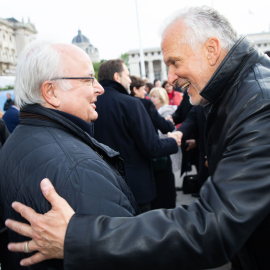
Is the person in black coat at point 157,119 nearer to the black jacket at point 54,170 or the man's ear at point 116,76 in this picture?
the man's ear at point 116,76

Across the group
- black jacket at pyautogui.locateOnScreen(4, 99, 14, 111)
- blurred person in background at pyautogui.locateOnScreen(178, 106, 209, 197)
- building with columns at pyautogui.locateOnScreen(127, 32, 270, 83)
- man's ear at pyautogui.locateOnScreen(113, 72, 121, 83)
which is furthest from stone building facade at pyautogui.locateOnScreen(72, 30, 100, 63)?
man's ear at pyautogui.locateOnScreen(113, 72, 121, 83)

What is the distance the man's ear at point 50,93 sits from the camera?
1483 millimetres

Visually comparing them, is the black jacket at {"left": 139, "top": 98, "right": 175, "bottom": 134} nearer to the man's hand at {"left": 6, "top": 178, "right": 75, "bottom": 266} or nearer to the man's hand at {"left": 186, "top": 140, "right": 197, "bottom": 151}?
the man's hand at {"left": 186, "top": 140, "right": 197, "bottom": 151}

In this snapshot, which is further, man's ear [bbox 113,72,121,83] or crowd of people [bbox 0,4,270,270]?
man's ear [bbox 113,72,121,83]

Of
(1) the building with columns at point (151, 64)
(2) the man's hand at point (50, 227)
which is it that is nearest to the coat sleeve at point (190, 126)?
(2) the man's hand at point (50, 227)

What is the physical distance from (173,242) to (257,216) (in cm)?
33

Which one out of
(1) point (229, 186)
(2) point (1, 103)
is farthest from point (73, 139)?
(2) point (1, 103)

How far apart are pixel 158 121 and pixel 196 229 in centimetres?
280

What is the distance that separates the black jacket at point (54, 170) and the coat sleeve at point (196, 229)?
Result: 0.38ft

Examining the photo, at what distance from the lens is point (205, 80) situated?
1.62m

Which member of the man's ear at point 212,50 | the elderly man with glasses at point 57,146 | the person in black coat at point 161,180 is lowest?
the person in black coat at point 161,180

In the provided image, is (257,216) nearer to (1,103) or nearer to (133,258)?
(133,258)

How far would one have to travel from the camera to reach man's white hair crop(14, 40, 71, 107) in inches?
56.3

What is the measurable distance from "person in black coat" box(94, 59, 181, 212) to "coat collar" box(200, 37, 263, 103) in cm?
151
